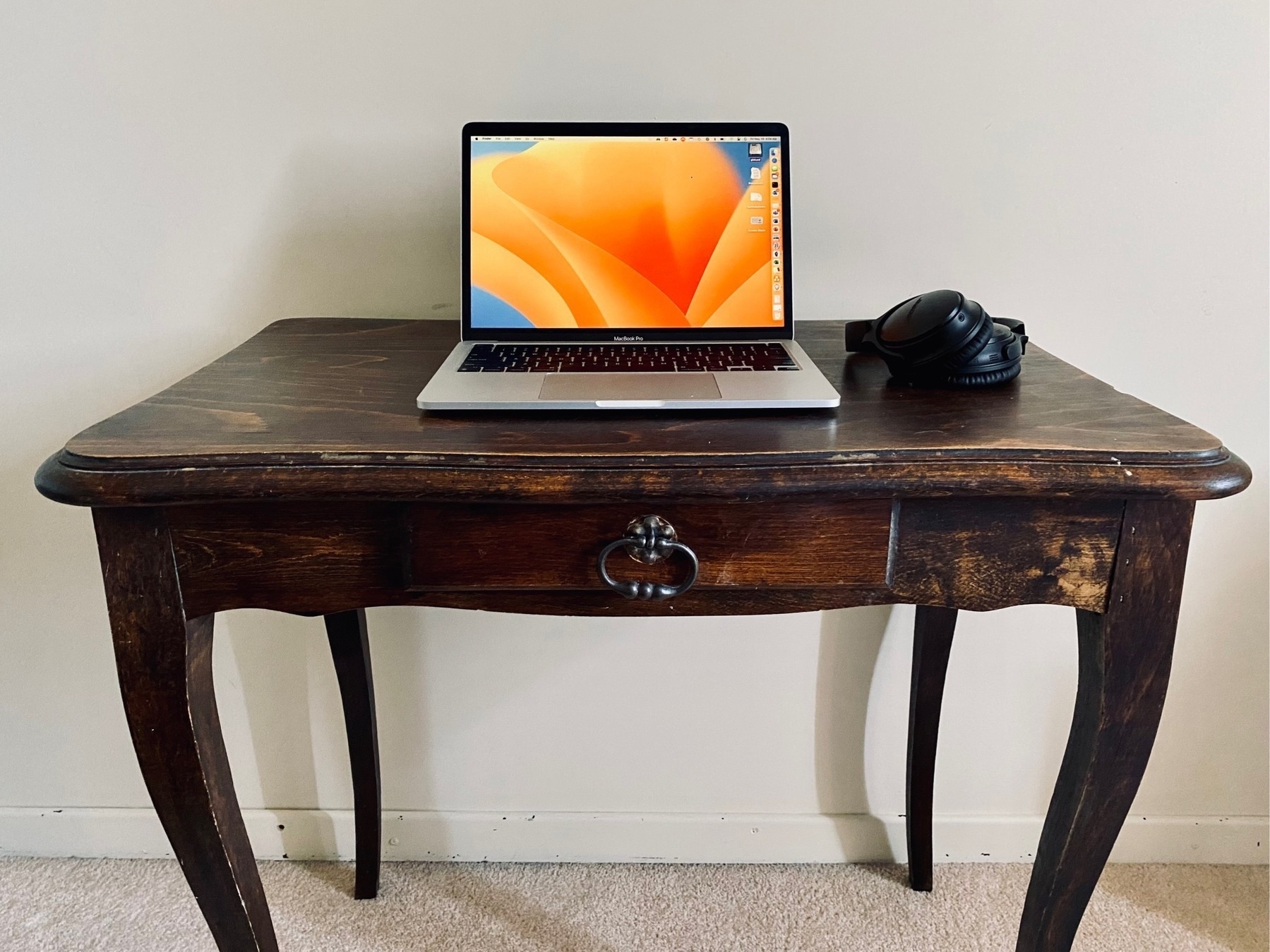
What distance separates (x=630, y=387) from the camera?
0.74 m

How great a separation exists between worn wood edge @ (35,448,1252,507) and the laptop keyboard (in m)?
0.19

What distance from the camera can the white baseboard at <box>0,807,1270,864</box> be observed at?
1285 millimetres

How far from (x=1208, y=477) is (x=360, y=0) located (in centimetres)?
94

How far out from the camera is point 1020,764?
126 cm

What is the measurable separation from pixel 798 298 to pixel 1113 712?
0.57 meters

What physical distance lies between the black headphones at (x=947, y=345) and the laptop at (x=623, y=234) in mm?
134

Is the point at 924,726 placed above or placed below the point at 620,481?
below

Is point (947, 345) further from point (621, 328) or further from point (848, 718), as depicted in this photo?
point (848, 718)

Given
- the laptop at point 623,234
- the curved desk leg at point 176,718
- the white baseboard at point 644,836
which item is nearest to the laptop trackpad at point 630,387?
the laptop at point 623,234

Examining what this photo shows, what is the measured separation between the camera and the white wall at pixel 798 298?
101cm

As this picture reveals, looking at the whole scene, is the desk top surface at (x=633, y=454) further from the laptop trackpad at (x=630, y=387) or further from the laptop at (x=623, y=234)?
the laptop at (x=623, y=234)

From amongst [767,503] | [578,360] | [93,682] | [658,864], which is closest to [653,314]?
[578,360]

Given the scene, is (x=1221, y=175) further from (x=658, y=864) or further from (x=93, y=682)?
(x=93, y=682)

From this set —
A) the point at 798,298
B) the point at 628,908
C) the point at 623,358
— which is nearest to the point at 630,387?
the point at 623,358
